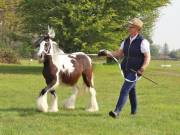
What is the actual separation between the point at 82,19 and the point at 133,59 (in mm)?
27568

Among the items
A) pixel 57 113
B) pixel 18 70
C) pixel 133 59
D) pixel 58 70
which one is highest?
pixel 133 59

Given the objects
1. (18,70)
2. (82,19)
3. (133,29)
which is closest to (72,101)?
(133,29)

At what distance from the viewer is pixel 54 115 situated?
13594 mm

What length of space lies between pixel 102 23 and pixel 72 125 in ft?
95.2

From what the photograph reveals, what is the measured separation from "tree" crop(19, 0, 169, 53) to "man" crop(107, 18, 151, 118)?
26653mm

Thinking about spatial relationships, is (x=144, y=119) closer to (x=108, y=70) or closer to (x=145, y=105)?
(x=145, y=105)

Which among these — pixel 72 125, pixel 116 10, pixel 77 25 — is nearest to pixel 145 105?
pixel 72 125

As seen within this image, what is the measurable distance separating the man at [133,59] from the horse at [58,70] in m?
1.83

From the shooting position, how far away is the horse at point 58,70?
14.0 meters

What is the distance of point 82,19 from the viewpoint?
1597 inches

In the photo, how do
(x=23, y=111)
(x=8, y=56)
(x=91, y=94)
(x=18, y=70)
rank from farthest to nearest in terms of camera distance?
1. (x=8, y=56)
2. (x=18, y=70)
3. (x=91, y=94)
4. (x=23, y=111)

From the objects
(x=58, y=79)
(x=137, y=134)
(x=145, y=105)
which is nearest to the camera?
(x=137, y=134)

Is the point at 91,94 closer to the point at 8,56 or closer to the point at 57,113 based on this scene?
the point at 57,113

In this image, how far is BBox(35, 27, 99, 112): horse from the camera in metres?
14.0
